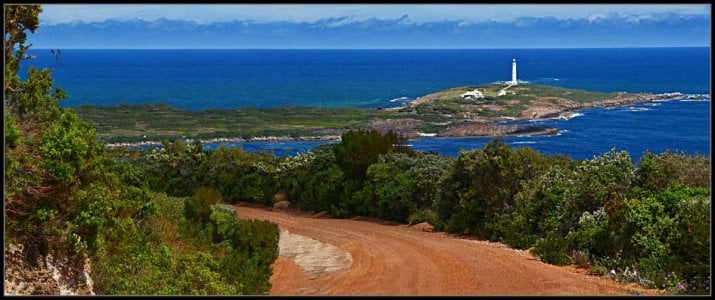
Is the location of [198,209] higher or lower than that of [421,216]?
higher

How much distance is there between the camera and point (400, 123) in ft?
285

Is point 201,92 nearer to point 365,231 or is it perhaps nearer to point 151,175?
point 151,175

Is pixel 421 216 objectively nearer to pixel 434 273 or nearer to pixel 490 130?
pixel 434 273

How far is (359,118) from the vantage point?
9275 centimetres

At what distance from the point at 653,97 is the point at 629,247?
10511cm

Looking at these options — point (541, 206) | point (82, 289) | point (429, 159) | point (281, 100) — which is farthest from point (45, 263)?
point (281, 100)

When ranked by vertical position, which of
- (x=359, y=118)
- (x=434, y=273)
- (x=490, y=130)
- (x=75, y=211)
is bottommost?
(x=490, y=130)

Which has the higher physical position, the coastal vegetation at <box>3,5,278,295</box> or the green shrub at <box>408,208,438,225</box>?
the coastal vegetation at <box>3,5,278,295</box>

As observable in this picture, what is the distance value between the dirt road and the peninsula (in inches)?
2383

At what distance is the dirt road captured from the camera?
12438mm

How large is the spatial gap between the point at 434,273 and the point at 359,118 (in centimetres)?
7897

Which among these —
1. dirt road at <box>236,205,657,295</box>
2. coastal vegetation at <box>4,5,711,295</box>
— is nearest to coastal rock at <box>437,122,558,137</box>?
coastal vegetation at <box>4,5,711,295</box>

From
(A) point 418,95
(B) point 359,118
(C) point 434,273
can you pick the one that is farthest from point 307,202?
(A) point 418,95

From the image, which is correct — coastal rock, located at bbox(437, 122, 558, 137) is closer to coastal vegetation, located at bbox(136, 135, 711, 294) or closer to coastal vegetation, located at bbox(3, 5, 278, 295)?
coastal vegetation, located at bbox(136, 135, 711, 294)
